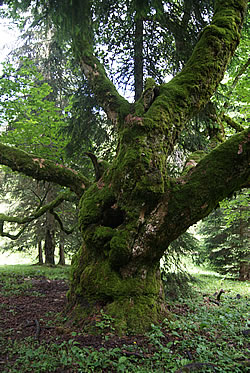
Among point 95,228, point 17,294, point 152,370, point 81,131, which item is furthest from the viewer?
point 81,131

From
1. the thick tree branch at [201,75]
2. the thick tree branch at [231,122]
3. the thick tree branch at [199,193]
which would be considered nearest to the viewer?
the thick tree branch at [199,193]

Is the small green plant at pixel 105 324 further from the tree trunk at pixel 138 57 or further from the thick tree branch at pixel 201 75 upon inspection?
the tree trunk at pixel 138 57

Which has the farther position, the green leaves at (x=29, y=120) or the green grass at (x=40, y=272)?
the green grass at (x=40, y=272)

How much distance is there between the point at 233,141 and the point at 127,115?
2.10m

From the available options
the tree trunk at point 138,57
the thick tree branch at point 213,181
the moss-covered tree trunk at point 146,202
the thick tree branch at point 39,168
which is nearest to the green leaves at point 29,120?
the thick tree branch at point 39,168

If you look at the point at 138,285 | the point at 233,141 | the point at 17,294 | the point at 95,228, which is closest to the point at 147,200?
the point at 95,228

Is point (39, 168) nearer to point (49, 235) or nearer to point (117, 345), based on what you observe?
point (117, 345)

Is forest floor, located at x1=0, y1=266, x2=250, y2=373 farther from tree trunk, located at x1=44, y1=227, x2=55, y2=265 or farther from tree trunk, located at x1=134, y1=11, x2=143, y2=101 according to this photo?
tree trunk, located at x1=44, y1=227, x2=55, y2=265

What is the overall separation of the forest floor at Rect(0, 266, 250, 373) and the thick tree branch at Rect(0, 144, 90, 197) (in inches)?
97.9

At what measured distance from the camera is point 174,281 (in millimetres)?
6695

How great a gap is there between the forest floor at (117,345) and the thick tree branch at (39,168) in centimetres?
249

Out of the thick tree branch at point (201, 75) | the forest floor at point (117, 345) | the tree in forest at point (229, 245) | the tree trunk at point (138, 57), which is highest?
the tree trunk at point (138, 57)

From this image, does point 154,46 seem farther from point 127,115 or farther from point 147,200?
point 147,200

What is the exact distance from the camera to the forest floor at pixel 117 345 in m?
2.69
